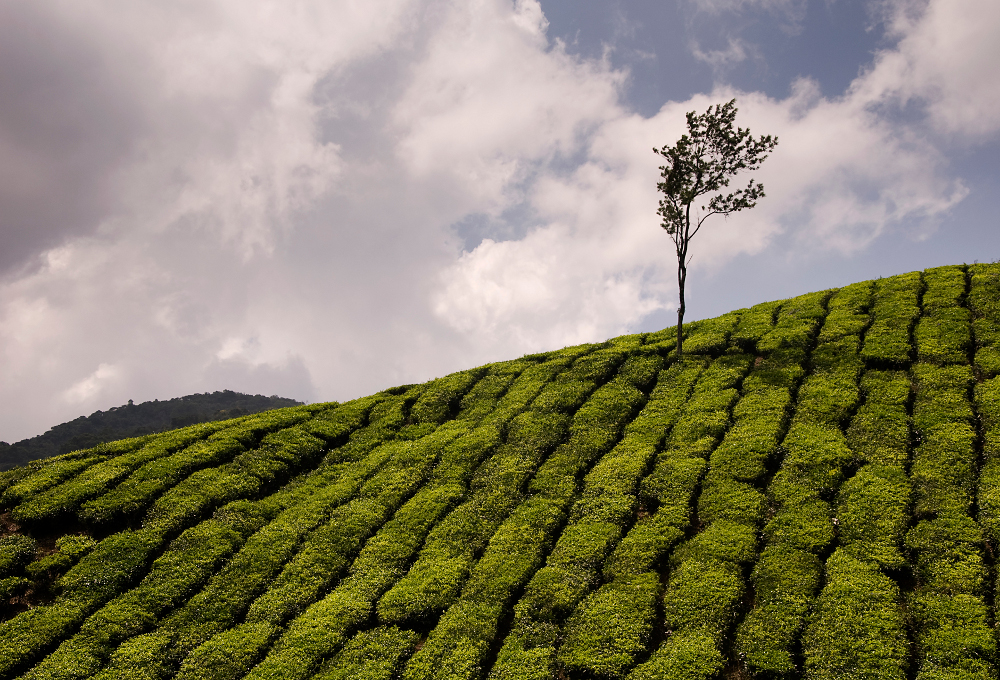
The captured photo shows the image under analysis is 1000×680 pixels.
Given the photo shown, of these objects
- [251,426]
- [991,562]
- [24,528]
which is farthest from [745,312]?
[24,528]

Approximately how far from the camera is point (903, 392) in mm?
27625

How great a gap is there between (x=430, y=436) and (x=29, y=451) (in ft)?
644

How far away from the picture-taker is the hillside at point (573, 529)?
18.1 m

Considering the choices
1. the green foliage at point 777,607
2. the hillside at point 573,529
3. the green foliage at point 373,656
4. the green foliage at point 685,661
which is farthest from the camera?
the green foliage at point 373,656

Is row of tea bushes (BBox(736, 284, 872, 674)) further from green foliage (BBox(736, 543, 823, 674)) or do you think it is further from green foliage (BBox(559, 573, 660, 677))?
green foliage (BBox(559, 573, 660, 677))

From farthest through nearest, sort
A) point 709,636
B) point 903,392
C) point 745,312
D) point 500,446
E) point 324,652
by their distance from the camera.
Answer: point 745,312 < point 500,446 < point 903,392 < point 324,652 < point 709,636

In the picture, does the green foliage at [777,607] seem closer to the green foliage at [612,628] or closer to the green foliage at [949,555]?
the green foliage at [612,628]

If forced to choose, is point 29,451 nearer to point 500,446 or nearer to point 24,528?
point 24,528

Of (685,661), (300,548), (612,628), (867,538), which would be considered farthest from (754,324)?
(300,548)

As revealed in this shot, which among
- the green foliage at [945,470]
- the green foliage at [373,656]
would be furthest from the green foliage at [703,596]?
the green foliage at [373,656]

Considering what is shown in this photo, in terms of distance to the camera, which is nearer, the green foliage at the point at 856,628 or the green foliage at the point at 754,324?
the green foliage at the point at 856,628

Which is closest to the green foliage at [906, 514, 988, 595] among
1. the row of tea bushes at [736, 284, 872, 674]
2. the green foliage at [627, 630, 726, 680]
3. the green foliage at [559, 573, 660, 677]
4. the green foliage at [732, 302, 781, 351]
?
the row of tea bushes at [736, 284, 872, 674]

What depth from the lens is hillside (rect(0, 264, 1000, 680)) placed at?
1812 centimetres

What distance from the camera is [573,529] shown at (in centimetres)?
2352
